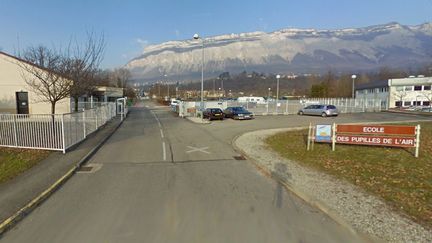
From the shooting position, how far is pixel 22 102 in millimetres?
25359

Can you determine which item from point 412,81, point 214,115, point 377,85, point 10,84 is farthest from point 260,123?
point 377,85

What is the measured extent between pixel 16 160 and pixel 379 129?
42.3 ft

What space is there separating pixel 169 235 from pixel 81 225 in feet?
4.99

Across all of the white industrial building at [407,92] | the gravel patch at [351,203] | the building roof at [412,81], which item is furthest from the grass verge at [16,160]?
the building roof at [412,81]

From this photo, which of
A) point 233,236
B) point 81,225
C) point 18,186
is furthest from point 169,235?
point 18,186

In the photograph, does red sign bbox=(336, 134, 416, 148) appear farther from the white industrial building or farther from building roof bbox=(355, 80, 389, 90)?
building roof bbox=(355, 80, 389, 90)

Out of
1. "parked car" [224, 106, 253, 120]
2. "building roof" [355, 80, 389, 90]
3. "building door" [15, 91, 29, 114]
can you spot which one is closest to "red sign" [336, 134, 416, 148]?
"parked car" [224, 106, 253, 120]

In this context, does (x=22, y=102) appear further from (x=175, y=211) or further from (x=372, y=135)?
(x=372, y=135)

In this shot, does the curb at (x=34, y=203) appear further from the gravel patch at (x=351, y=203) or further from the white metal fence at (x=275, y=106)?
the white metal fence at (x=275, y=106)

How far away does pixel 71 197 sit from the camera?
5645 mm

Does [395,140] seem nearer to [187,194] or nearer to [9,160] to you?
A: [187,194]

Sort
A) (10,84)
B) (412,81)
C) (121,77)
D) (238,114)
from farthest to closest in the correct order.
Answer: (121,77)
(412,81)
(238,114)
(10,84)

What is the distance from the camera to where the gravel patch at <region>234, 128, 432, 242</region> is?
3.97 metres

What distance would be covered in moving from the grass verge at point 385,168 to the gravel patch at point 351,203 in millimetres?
305
